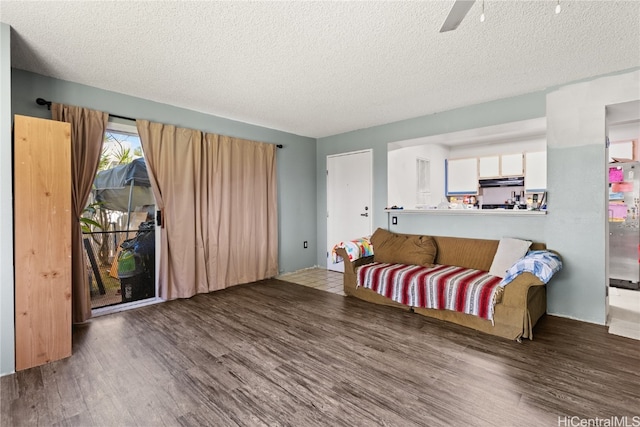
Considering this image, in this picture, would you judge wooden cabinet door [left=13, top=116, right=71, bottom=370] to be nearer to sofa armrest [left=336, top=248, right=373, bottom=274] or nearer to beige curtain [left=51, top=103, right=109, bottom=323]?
beige curtain [left=51, top=103, right=109, bottom=323]

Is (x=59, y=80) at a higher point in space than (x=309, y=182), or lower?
Answer: higher

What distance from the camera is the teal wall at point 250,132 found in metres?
2.99

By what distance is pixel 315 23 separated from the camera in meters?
2.17

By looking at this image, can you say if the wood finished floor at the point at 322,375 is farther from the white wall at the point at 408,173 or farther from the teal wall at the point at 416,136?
the white wall at the point at 408,173

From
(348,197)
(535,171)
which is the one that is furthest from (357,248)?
(535,171)

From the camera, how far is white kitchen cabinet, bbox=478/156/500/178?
19.5 feet

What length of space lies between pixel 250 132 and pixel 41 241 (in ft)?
10.1

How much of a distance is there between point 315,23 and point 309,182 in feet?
12.2

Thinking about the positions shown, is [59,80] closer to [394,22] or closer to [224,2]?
[224,2]

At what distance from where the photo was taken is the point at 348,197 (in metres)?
5.45

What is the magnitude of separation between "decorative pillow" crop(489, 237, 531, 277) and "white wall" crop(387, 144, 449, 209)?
1.73 meters

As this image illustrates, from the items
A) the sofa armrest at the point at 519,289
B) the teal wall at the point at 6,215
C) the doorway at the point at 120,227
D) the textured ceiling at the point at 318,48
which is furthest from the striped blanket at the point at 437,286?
the teal wall at the point at 6,215

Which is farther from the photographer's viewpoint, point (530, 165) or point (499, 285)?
point (530, 165)

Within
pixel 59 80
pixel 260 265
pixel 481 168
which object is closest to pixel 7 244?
pixel 59 80
